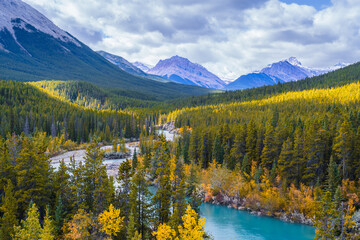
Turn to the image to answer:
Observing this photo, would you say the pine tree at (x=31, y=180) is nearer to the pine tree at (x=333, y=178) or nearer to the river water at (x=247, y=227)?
the river water at (x=247, y=227)

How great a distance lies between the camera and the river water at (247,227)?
47000 millimetres

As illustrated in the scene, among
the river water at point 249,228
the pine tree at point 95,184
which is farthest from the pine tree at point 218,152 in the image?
the pine tree at point 95,184

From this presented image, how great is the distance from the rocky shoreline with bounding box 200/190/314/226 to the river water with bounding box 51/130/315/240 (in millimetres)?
1021

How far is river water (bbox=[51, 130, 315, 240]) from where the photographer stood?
47.0m

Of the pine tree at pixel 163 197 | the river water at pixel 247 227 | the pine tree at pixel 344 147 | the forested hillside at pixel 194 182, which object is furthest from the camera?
the pine tree at pixel 344 147

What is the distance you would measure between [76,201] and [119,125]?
5040 inches

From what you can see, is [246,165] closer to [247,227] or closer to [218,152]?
[218,152]

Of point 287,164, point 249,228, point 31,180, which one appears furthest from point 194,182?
point 31,180

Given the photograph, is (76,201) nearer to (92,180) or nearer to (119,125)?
(92,180)

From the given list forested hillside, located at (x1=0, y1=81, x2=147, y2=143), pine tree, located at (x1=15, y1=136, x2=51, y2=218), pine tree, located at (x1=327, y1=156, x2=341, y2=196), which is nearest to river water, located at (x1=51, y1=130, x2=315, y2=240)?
pine tree, located at (x1=327, y1=156, x2=341, y2=196)

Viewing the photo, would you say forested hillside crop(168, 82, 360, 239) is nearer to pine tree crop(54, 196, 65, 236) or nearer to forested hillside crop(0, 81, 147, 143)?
pine tree crop(54, 196, 65, 236)

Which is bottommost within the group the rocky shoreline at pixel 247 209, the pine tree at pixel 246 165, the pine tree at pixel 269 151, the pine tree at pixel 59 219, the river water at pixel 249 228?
the river water at pixel 249 228

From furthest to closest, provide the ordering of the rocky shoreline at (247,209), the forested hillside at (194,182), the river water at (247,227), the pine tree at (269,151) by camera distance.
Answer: the pine tree at (269,151), the rocky shoreline at (247,209), the river water at (247,227), the forested hillside at (194,182)

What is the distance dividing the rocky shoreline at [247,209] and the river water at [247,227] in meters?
1.02
